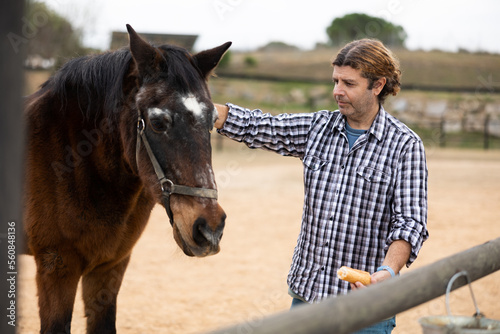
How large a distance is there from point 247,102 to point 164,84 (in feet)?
79.5

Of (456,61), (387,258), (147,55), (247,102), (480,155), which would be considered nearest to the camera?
(387,258)

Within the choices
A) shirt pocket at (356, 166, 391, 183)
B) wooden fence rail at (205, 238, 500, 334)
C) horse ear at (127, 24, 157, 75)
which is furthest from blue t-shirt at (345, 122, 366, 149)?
horse ear at (127, 24, 157, 75)

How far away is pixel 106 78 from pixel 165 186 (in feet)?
2.65

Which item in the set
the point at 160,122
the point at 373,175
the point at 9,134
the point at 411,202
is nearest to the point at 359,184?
the point at 373,175

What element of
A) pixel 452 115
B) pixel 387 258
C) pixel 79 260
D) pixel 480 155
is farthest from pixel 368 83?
pixel 452 115

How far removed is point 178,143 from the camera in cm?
229

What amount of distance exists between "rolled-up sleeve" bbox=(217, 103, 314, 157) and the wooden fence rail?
1.13m

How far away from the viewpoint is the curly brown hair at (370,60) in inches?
90.8

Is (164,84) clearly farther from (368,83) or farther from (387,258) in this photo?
(387,258)

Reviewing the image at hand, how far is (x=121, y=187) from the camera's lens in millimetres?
2730

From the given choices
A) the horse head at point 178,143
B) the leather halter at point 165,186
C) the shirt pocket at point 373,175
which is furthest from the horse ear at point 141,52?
the shirt pocket at point 373,175

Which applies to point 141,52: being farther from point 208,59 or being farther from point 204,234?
point 204,234

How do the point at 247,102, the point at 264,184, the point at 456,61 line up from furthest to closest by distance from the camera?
the point at 456,61, the point at 247,102, the point at 264,184

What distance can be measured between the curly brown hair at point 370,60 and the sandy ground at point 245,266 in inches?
58.2
